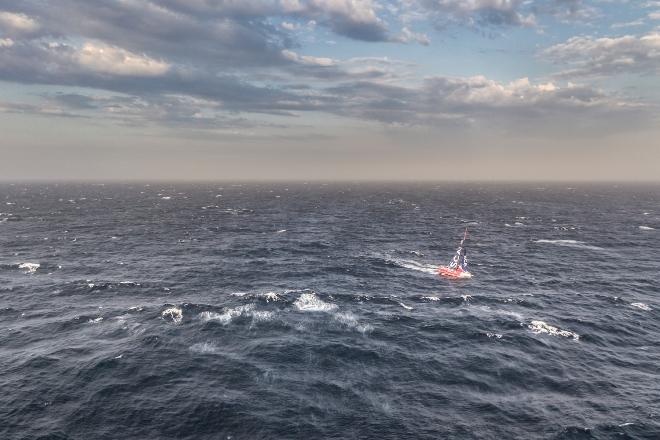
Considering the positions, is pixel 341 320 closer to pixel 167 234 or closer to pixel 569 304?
pixel 569 304

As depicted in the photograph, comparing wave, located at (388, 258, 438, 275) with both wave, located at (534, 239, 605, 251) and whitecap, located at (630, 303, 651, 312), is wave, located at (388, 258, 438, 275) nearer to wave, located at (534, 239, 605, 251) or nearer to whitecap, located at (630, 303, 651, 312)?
whitecap, located at (630, 303, 651, 312)

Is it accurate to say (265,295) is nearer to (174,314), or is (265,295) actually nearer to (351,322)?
(174,314)

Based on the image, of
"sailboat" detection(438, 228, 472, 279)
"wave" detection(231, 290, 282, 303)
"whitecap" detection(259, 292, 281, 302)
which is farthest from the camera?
"sailboat" detection(438, 228, 472, 279)

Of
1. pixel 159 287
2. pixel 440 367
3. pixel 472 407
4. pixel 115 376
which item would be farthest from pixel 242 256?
pixel 472 407

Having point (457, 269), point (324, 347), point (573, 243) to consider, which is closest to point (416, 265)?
point (457, 269)

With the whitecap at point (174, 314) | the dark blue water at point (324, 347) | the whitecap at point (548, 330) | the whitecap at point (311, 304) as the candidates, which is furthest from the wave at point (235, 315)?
the whitecap at point (548, 330)

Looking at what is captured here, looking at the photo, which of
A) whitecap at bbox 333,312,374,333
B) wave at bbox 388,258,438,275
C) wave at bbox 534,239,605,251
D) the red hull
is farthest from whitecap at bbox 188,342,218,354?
wave at bbox 534,239,605,251
